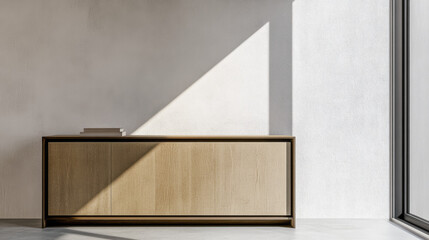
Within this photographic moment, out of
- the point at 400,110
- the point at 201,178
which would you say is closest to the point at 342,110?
the point at 400,110

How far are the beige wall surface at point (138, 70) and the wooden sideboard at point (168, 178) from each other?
42cm

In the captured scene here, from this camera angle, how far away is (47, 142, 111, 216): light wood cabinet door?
3328 mm

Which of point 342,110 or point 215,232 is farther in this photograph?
point 342,110

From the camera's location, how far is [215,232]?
10.6ft

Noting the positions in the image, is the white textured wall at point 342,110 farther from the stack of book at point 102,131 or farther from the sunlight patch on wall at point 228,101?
the stack of book at point 102,131

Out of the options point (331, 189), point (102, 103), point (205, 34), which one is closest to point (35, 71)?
point (102, 103)

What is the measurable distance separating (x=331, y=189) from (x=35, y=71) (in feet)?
8.94

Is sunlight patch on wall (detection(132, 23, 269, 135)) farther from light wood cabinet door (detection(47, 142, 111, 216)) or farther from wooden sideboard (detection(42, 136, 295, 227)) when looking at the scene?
light wood cabinet door (detection(47, 142, 111, 216))

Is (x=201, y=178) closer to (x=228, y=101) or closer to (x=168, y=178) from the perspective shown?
(x=168, y=178)

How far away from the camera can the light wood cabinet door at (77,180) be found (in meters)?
3.33

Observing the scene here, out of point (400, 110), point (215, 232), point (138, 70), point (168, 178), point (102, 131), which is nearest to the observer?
point (215, 232)

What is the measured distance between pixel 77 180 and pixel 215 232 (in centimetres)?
111

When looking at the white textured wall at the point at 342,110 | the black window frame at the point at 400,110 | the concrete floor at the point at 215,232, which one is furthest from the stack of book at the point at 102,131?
the black window frame at the point at 400,110

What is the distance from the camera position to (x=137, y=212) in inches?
132
